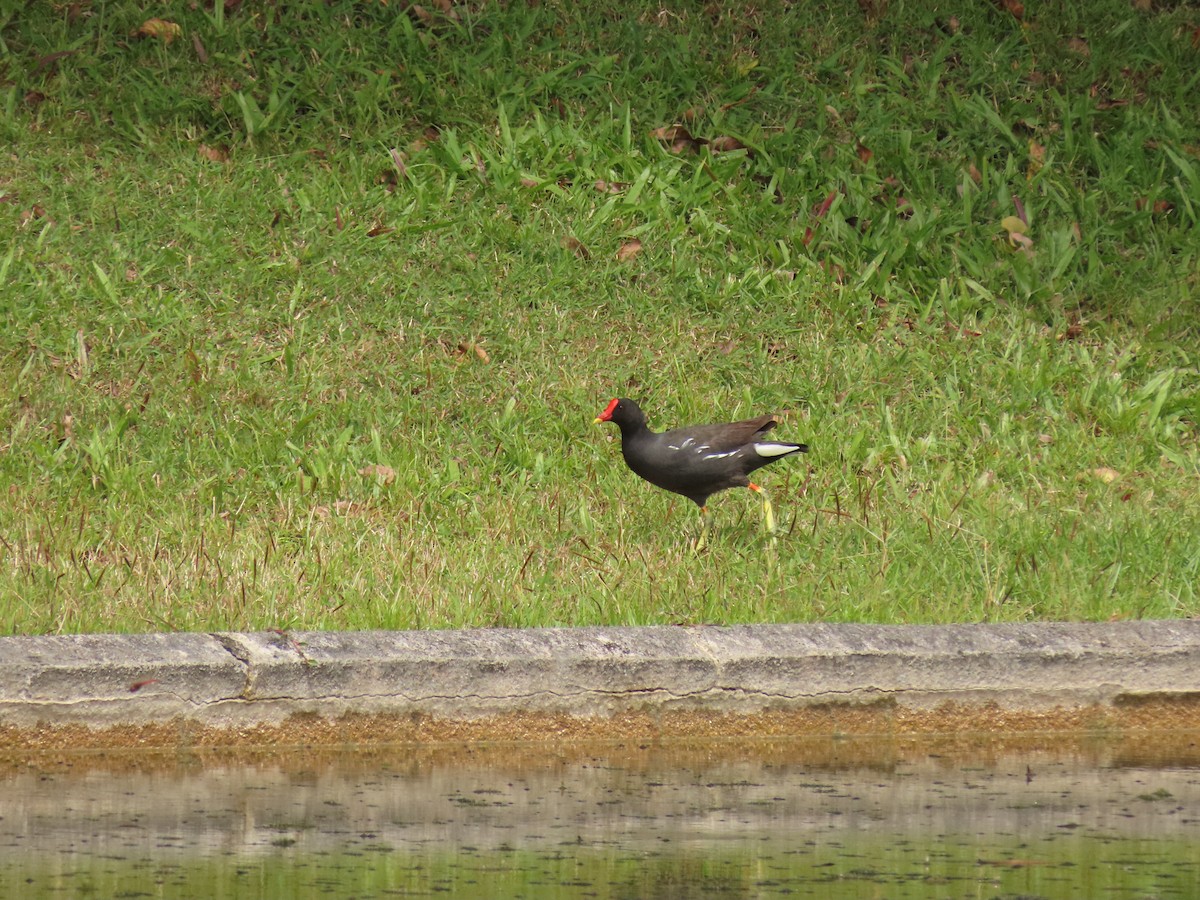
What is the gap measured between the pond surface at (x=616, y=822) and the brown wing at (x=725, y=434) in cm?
222

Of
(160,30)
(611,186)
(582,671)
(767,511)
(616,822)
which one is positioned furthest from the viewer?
(160,30)

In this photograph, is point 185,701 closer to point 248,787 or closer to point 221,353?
point 248,787

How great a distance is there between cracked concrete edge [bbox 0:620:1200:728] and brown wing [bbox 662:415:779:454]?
6.19ft

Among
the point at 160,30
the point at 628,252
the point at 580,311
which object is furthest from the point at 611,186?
the point at 160,30

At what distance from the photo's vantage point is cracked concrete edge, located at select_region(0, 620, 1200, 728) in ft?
17.0

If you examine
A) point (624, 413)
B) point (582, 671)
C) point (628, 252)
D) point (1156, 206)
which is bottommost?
point (582, 671)

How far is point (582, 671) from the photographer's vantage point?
5.52 m

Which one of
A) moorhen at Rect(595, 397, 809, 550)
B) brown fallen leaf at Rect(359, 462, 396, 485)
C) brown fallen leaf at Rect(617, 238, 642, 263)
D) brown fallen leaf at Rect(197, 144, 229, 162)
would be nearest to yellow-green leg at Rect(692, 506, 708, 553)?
moorhen at Rect(595, 397, 809, 550)

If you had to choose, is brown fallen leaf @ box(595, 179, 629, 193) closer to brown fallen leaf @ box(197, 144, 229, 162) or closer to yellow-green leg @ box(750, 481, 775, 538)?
brown fallen leaf @ box(197, 144, 229, 162)

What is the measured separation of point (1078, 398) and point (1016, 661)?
3921 mm

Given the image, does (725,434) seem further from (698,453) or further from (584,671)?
(584,671)

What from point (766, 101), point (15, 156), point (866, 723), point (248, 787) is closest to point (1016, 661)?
point (866, 723)

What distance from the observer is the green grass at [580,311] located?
22.8 feet

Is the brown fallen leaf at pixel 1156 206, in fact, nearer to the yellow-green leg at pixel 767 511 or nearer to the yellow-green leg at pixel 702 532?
the yellow-green leg at pixel 767 511
